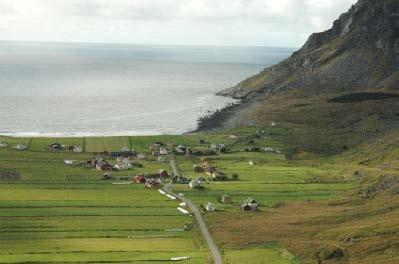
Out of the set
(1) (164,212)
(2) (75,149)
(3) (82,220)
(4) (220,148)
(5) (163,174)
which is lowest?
(2) (75,149)

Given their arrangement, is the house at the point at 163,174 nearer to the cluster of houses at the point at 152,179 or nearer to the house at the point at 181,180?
the cluster of houses at the point at 152,179

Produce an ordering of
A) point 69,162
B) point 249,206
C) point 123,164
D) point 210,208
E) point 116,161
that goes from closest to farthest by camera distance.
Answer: point 210,208 < point 249,206 < point 123,164 < point 69,162 < point 116,161

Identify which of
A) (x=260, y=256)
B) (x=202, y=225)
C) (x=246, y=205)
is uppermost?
(x=260, y=256)

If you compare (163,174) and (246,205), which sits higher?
(246,205)

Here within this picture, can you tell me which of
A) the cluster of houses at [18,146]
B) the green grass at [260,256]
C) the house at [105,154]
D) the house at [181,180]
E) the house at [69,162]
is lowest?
the house at [105,154]

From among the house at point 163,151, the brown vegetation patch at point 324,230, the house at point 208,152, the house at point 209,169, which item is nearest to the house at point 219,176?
the house at point 209,169

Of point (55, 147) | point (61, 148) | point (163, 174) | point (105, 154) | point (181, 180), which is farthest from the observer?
point (61, 148)

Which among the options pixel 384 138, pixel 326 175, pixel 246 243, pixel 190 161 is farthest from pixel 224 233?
pixel 384 138

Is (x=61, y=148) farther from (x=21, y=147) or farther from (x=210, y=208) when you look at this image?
(x=210, y=208)

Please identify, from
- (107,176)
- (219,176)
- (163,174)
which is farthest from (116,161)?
(219,176)

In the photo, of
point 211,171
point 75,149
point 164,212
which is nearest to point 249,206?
point 164,212

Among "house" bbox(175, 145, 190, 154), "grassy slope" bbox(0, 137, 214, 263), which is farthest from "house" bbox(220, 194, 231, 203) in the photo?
"house" bbox(175, 145, 190, 154)

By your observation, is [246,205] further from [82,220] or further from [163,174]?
[163,174]

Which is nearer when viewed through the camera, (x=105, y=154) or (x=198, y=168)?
(x=198, y=168)
